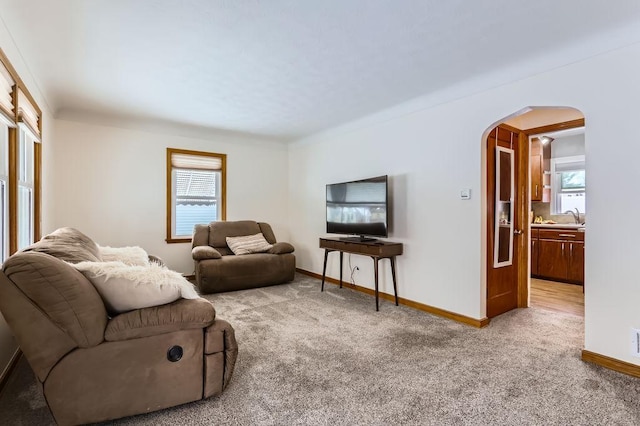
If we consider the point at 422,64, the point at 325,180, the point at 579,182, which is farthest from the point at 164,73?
the point at 579,182

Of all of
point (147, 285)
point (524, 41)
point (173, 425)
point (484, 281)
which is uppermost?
point (524, 41)

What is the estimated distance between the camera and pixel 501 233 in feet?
11.8

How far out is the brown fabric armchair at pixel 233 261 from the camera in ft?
14.5

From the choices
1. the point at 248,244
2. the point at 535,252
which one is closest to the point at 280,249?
the point at 248,244

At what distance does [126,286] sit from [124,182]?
344cm

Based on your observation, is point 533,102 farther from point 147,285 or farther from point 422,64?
point 147,285

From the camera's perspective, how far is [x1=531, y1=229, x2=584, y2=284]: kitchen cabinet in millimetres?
4941

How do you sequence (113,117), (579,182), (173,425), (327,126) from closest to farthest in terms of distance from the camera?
(173,425) → (113,117) → (327,126) → (579,182)

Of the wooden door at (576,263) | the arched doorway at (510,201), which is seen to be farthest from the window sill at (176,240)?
the wooden door at (576,263)

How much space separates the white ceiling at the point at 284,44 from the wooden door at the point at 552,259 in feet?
11.5

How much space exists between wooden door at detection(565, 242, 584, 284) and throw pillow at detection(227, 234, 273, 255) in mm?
4479

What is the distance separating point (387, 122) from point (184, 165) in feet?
10.1

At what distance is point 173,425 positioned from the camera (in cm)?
174

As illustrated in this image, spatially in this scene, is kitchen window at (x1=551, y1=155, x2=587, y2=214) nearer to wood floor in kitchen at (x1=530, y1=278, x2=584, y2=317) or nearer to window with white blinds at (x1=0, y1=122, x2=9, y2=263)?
wood floor in kitchen at (x1=530, y1=278, x2=584, y2=317)
